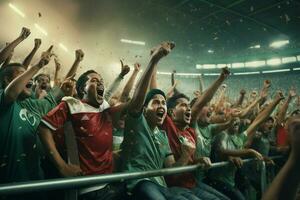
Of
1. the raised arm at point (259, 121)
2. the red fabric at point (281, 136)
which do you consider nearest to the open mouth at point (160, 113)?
the raised arm at point (259, 121)

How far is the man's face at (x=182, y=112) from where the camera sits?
3520 millimetres

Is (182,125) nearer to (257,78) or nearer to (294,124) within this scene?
(294,124)

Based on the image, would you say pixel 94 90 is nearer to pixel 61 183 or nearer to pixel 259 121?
pixel 61 183

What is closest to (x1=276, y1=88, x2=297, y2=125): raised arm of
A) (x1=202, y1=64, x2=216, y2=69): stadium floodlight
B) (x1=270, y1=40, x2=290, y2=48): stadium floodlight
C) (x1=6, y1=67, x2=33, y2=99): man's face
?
(x1=6, y1=67, x2=33, y2=99): man's face

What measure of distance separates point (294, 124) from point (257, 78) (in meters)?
27.7

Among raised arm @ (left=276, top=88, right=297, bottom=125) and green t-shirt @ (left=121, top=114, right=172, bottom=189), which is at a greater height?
raised arm @ (left=276, top=88, right=297, bottom=125)

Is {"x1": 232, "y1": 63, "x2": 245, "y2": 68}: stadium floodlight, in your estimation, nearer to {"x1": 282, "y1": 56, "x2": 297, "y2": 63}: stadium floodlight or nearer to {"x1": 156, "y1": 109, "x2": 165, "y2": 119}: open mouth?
{"x1": 282, "y1": 56, "x2": 297, "y2": 63}: stadium floodlight

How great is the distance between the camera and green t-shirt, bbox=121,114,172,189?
8.72 feet

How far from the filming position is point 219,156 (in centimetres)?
394

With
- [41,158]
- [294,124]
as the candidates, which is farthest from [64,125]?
[294,124]

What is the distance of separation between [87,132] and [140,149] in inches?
21.2

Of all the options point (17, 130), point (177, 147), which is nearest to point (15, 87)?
point (17, 130)

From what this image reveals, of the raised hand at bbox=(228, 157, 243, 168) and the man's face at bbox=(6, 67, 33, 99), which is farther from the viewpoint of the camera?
the raised hand at bbox=(228, 157, 243, 168)

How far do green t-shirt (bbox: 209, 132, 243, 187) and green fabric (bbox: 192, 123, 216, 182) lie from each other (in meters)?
0.13
